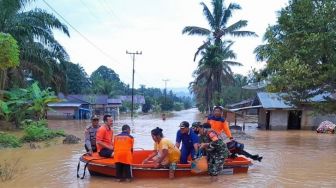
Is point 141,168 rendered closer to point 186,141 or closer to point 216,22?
point 186,141

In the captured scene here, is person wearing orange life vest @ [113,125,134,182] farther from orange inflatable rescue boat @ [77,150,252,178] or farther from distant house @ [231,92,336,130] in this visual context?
distant house @ [231,92,336,130]

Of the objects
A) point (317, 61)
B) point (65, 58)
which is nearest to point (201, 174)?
point (317, 61)

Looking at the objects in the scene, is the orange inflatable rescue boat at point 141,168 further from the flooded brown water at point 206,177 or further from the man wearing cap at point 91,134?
the man wearing cap at point 91,134

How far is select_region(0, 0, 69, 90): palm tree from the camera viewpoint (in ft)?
78.4

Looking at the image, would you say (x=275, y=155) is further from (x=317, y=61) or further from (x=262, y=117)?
(x=262, y=117)

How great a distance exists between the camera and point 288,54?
1995cm

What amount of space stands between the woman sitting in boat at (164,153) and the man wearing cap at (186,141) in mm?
252

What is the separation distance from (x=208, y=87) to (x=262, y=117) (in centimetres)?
859

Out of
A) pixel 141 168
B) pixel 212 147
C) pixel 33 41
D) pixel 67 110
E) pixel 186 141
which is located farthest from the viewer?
pixel 67 110

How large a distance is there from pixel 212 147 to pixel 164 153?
1134mm

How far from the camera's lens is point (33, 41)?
25.5 m

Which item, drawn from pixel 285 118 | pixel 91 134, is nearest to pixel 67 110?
pixel 285 118

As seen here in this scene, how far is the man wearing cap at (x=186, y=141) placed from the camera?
1034 cm

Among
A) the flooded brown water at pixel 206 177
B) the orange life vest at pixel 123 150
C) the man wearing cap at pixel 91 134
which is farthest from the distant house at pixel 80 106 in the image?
the orange life vest at pixel 123 150
